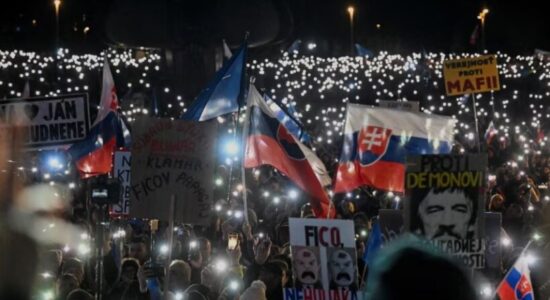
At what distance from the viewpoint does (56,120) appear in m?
9.66

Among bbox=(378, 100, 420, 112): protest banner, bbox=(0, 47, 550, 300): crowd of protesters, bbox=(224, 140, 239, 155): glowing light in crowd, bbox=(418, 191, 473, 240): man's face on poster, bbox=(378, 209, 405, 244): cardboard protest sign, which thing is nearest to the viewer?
bbox=(418, 191, 473, 240): man's face on poster

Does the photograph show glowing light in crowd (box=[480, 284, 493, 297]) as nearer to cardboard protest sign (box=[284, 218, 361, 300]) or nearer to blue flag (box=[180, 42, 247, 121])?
cardboard protest sign (box=[284, 218, 361, 300])

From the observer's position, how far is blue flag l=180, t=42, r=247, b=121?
12.1 meters

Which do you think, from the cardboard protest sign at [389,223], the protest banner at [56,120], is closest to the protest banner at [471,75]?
the protest banner at [56,120]

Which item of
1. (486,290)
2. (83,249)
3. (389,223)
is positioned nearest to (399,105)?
(83,249)

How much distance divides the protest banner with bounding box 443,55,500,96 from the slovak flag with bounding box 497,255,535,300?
10.7 meters

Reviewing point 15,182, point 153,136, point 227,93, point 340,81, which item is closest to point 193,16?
point 340,81

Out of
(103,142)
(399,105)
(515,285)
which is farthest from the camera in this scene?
(399,105)

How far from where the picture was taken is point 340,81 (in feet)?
158

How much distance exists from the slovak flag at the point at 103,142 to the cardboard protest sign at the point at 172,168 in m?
5.39

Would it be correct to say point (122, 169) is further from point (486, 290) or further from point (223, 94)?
point (486, 290)

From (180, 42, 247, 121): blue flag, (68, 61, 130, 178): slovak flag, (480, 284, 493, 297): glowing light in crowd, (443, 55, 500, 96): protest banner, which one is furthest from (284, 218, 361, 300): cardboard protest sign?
(443, 55, 500, 96): protest banner

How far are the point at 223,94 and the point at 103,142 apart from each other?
2358 millimetres

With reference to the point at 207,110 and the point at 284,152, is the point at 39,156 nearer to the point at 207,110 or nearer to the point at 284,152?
the point at 207,110
